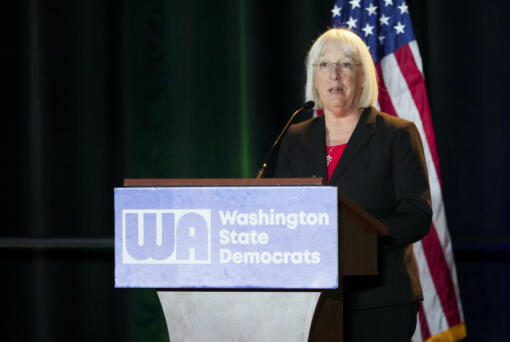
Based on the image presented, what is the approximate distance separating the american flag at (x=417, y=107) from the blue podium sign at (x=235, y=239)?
1706mm

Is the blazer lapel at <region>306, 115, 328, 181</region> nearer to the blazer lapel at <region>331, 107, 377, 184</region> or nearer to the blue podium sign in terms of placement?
the blazer lapel at <region>331, 107, 377, 184</region>

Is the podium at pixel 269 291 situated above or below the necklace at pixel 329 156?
below

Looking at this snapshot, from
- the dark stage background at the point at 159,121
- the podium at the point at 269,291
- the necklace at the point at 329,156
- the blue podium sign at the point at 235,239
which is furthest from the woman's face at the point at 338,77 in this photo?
the dark stage background at the point at 159,121

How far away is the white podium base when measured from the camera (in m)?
1.35

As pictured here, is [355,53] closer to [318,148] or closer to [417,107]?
[318,148]

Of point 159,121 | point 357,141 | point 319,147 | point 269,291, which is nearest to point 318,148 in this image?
point 319,147

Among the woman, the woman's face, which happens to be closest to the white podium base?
the woman

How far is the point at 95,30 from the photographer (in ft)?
12.2

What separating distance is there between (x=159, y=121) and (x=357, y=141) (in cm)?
188

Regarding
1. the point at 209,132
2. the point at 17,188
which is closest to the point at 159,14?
the point at 209,132

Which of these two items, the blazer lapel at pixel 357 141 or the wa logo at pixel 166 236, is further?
the blazer lapel at pixel 357 141

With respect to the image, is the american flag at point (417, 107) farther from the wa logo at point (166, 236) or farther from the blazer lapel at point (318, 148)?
the wa logo at point (166, 236)

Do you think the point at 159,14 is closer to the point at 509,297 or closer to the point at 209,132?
the point at 209,132

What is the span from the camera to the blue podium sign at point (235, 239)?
129 cm
